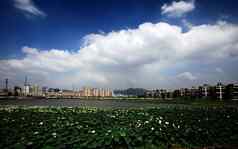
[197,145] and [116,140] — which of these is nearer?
[116,140]

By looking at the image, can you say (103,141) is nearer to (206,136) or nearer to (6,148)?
(6,148)

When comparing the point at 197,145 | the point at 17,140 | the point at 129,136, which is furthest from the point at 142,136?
the point at 17,140

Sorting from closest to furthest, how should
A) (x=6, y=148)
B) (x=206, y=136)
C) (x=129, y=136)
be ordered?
(x=6, y=148) → (x=129, y=136) → (x=206, y=136)

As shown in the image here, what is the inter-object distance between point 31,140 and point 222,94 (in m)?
150

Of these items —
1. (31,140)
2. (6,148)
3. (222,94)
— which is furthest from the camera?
(222,94)

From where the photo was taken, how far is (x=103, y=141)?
9.55 m

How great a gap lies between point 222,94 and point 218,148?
14556 centimetres

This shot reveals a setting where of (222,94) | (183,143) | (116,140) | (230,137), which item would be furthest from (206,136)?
(222,94)

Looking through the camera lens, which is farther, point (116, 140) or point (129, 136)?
point (129, 136)

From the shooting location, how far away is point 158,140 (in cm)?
1055

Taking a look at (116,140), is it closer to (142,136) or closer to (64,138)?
(142,136)

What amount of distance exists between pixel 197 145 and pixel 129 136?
3382 mm

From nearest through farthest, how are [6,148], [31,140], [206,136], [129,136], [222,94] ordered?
[6,148] < [31,140] < [129,136] < [206,136] < [222,94]

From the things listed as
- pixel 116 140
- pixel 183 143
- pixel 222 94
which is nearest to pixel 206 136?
pixel 183 143
